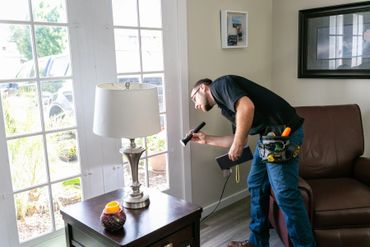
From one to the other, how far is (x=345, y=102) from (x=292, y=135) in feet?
3.68

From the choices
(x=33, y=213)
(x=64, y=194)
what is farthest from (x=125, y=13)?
(x=33, y=213)

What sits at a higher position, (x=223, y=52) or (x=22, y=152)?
(x=223, y=52)

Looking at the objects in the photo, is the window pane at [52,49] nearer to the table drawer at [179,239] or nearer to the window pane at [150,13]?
the window pane at [150,13]

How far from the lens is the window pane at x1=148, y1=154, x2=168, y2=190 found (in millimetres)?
2588

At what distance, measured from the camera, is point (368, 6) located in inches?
104

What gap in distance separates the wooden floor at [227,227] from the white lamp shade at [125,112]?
4.16 ft

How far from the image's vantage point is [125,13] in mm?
2287

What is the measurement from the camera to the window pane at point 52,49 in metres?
1.96

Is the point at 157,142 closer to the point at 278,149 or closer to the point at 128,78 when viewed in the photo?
the point at 128,78

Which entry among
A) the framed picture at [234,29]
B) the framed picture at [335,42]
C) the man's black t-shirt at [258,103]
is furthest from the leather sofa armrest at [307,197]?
the framed picture at [234,29]

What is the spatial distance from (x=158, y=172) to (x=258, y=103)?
993 millimetres

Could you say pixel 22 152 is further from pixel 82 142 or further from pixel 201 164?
pixel 201 164

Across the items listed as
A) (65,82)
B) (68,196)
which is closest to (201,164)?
(68,196)

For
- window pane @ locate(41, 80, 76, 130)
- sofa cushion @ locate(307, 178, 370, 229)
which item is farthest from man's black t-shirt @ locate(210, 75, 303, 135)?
window pane @ locate(41, 80, 76, 130)
